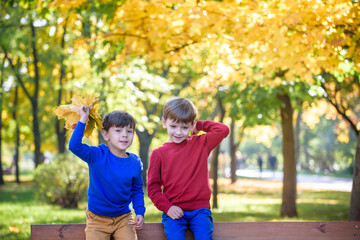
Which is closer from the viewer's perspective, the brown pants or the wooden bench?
the brown pants

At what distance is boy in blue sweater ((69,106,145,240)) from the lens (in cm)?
341

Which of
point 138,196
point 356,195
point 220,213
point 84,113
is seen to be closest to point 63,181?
point 220,213

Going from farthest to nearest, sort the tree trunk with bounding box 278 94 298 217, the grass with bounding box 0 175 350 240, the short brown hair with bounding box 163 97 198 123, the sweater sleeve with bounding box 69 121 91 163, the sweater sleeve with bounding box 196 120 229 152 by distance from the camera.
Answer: the tree trunk with bounding box 278 94 298 217 < the grass with bounding box 0 175 350 240 < the sweater sleeve with bounding box 196 120 229 152 < the short brown hair with bounding box 163 97 198 123 < the sweater sleeve with bounding box 69 121 91 163

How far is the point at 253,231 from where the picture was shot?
155 inches

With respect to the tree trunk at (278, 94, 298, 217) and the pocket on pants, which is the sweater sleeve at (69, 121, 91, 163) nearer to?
the pocket on pants

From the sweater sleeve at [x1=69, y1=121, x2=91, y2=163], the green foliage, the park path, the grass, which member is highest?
the sweater sleeve at [x1=69, y1=121, x2=91, y2=163]

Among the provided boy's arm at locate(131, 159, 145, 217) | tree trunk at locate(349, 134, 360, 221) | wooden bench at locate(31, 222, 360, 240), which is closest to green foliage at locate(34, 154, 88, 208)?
tree trunk at locate(349, 134, 360, 221)

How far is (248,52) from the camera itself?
6.46 meters

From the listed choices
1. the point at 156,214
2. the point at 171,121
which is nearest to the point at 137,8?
the point at 171,121

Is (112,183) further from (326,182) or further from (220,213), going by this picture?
(326,182)

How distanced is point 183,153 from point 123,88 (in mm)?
7108

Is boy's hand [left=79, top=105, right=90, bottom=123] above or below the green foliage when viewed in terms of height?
above

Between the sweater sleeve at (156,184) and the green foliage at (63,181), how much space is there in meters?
7.85

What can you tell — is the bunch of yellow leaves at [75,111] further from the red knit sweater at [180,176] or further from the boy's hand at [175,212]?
the boy's hand at [175,212]
